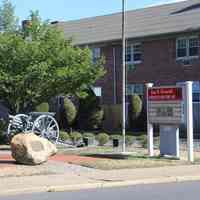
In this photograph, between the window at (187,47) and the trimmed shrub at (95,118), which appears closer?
the window at (187,47)

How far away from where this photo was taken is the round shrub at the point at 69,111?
146 feet

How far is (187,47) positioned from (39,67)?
57.5 ft

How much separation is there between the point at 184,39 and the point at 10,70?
58.7 ft

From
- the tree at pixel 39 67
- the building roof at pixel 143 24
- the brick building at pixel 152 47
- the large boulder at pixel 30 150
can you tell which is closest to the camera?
the large boulder at pixel 30 150

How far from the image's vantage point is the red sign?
886 inches

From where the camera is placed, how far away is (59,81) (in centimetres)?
2891

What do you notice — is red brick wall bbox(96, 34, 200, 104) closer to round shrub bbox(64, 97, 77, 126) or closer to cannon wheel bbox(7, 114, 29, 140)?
round shrub bbox(64, 97, 77, 126)

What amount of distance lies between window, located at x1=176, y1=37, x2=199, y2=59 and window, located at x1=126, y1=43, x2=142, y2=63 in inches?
135

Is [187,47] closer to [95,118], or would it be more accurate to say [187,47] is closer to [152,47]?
[152,47]

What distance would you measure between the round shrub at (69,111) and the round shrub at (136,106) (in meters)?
4.10

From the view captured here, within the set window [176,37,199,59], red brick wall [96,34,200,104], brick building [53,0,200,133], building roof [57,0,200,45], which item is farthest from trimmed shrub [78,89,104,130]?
window [176,37,199,59]

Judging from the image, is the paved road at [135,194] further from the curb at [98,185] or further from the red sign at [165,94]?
the red sign at [165,94]

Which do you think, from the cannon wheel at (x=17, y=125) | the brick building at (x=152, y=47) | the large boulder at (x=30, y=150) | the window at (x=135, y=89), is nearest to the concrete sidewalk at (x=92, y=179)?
the large boulder at (x=30, y=150)

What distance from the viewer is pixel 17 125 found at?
27.5 m
